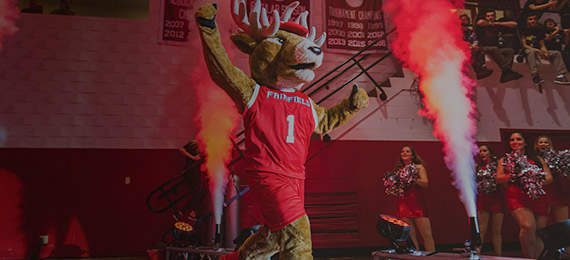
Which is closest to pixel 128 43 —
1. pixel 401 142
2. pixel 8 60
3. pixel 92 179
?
pixel 8 60

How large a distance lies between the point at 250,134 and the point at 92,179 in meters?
3.98

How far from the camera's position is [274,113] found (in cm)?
229

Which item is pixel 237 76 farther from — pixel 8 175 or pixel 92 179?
pixel 8 175

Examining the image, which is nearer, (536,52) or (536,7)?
(536,52)

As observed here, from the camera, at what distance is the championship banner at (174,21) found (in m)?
5.72

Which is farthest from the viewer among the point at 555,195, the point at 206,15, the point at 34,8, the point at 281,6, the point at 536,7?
the point at 536,7

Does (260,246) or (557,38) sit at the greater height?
(557,38)

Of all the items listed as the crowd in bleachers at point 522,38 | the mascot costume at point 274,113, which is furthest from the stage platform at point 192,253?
the crowd in bleachers at point 522,38

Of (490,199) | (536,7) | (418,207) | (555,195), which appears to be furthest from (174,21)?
(536,7)

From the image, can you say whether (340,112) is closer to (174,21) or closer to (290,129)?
(290,129)

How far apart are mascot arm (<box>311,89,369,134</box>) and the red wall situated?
2.78 metres

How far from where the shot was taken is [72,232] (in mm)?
5031

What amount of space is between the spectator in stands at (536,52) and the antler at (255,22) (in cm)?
555

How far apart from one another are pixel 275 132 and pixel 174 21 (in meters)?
4.27
